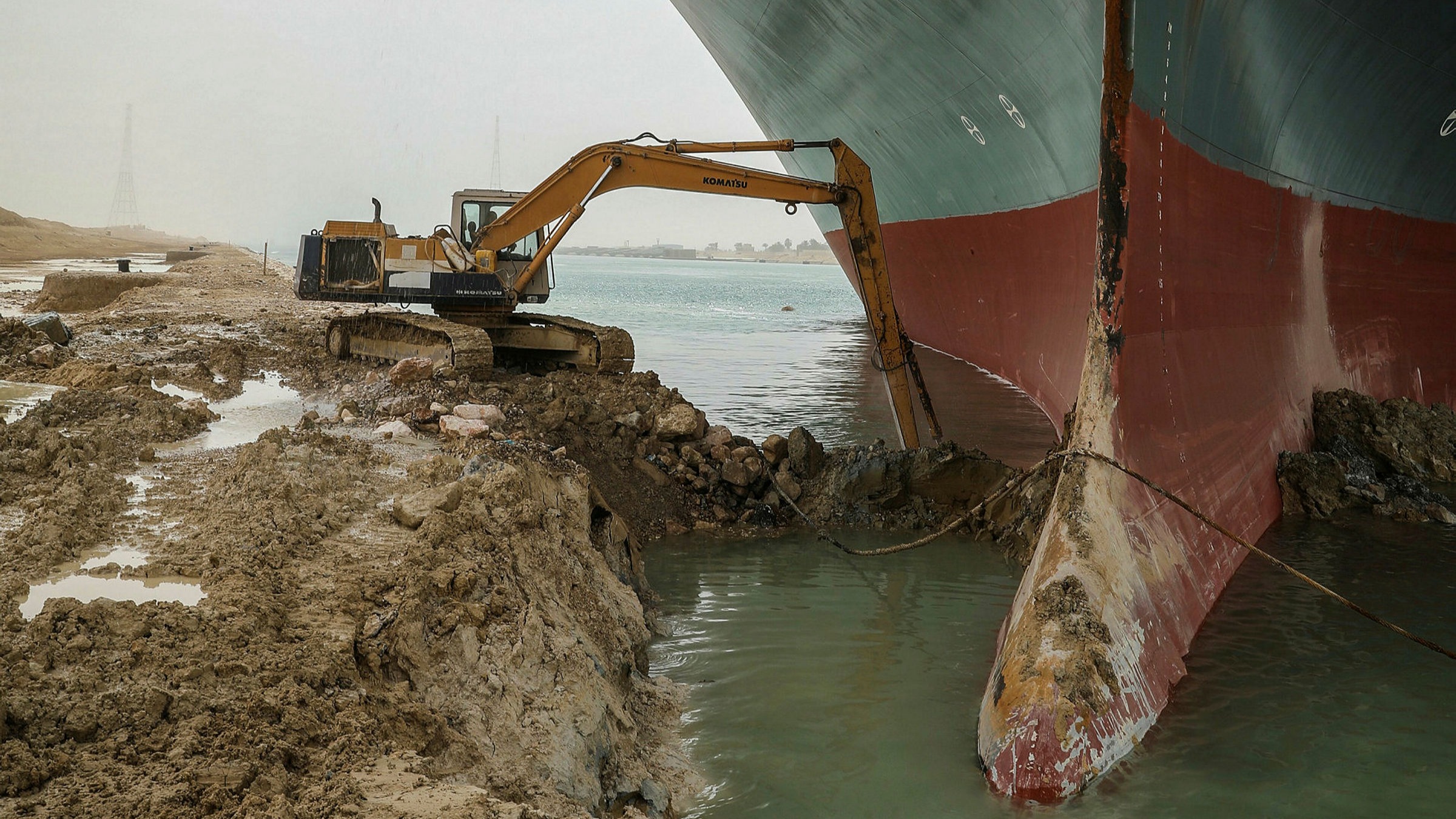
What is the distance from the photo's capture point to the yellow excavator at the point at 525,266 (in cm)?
826

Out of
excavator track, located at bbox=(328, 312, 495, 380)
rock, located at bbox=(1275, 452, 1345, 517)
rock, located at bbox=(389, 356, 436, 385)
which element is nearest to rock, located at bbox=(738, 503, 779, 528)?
excavator track, located at bbox=(328, 312, 495, 380)

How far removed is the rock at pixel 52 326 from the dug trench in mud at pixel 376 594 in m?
1.26

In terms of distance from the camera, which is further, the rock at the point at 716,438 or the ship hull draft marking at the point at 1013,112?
the ship hull draft marking at the point at 1013,112

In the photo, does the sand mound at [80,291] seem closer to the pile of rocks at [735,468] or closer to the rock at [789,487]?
the pile of rocks at [735,468]

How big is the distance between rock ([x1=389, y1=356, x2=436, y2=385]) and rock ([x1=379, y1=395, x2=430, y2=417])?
21.1 inches

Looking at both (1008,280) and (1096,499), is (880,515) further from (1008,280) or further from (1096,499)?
(1008,280)

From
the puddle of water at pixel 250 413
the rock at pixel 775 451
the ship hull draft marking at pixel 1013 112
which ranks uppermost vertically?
the ship hull draft marking at pixel 1013 112

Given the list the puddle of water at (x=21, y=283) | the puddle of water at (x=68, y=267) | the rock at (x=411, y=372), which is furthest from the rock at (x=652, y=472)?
the puddle of water at (x=68, y=267)

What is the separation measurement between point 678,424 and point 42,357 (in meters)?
5.20

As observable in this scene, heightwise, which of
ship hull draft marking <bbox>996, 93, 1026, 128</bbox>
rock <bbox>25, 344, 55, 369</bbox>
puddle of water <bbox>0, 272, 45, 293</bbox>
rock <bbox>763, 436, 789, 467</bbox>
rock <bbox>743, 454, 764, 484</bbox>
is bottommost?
rock <bbox>743, 454, 764, 484</bbox>

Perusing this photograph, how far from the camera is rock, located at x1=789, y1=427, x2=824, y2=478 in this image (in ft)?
26.1

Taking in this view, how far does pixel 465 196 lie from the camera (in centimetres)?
991

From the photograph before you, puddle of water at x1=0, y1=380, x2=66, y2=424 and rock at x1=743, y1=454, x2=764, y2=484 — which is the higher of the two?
puddle of water at x1=0, y1=380, x2=66, y2=424

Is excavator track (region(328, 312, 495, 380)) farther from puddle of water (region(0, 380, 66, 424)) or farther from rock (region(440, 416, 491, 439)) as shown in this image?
puddle of water (region(0, 380, 66, 424))
